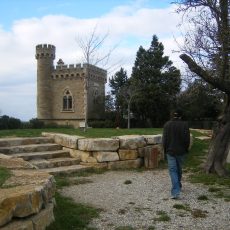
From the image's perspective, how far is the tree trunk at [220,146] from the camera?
33.6 ft

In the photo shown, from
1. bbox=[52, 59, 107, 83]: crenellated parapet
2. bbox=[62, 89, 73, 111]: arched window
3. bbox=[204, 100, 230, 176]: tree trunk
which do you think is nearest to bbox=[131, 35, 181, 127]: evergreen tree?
bbox=[52, 59, 107, 83]: crenellated parapet

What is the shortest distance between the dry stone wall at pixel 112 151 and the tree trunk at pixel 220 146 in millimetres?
1894

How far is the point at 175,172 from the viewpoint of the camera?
774 cm

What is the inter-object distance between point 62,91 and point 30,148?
4158cm

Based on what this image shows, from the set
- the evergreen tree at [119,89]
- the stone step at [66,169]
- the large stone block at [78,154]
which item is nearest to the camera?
the stone step at [66,169]

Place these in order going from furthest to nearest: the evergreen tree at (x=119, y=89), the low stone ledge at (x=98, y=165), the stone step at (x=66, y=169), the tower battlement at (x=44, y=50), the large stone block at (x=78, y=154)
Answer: the tower battlement at (x=44, y=50) → the evergreen tree at (x=119, y=89) → the large stone block at (x=78, y=154) → the low stone ledge at (x=98, y=165) → the stone step at (x=66, y=169)

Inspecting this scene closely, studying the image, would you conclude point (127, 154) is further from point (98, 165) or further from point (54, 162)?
point (54, 162)

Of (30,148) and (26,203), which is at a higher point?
(30,148)

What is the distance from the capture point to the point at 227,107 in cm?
1041

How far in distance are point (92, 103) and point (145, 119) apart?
9.54m

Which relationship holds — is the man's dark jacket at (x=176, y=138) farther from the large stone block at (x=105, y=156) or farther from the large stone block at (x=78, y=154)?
the large stone block at (x=78, y=154)

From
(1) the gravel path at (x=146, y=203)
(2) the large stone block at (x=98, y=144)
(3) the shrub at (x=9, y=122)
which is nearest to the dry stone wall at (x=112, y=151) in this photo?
(2) the large stone block at (x=98, y=144)

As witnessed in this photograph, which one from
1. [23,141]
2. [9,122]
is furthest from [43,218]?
[9,122]

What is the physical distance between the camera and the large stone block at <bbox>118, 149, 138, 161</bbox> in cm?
1155
